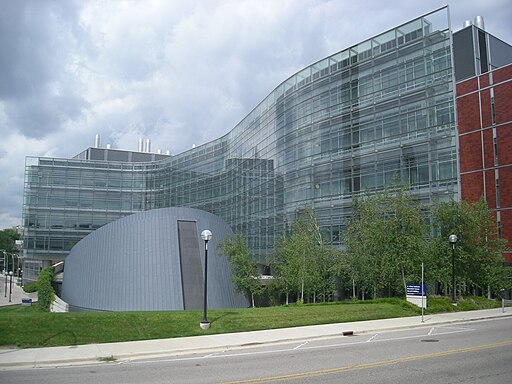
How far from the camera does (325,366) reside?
39.2 ft

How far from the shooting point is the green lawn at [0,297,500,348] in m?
15.5

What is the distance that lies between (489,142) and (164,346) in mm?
32423

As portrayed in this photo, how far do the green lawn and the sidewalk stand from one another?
614mm

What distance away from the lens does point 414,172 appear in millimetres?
38094

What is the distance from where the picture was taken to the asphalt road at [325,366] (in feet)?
34.7

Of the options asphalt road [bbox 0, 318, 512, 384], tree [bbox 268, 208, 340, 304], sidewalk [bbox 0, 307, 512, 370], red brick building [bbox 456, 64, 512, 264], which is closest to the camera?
asphalt road [bbox 0, 318, 512, 384]

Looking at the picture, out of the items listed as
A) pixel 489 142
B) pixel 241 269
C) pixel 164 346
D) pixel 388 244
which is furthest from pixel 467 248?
pixel 164 346

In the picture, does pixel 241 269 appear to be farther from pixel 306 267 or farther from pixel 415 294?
pixel 415 294

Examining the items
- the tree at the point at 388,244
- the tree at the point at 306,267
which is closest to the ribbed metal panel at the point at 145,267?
the tree at the point at 306,267

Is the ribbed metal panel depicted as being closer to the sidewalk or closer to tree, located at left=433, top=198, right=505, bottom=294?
the sidewalk

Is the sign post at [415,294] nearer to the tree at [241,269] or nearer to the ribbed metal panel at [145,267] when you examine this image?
the tree at [241,269]

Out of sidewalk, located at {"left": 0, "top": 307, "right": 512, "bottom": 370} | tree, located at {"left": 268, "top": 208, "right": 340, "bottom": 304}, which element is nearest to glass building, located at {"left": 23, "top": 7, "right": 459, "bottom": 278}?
tree, located at {"left": 268, "top": 208, "right": 340, "bottom": 304}

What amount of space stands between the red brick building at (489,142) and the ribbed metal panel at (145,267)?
20017 millimetres

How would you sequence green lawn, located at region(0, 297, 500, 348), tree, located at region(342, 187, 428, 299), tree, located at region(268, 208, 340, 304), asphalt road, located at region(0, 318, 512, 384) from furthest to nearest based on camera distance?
1. tree, located at region(268, 208, 340, 304)
2. tree, located at region(342, 187, 428, 299)
3. green lawn, located at region(0, 297, 500, 348)
4. asphalt road, located at region(0, 318, 512, 384)
